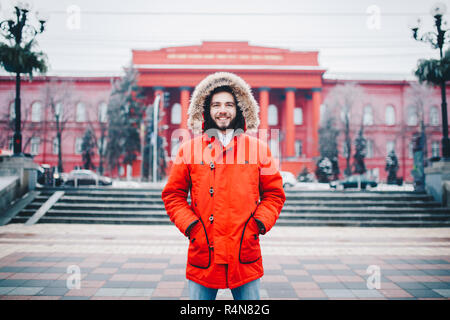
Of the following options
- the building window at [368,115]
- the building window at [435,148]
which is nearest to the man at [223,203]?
the building window at [368,115]

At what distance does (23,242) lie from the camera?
7.04m

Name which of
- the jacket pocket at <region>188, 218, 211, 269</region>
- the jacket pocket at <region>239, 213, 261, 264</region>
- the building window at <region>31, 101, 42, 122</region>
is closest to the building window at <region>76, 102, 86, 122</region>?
the building window at <region>31, 101, 42, 122</region>

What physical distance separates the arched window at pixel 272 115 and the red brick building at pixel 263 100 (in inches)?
18.0

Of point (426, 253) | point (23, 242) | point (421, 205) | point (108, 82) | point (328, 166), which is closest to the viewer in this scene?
point (426, 253)

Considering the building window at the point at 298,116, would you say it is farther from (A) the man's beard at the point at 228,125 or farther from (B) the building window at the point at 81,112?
(A) the man's beard at the point at 228,125

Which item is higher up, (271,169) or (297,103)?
(297,103)

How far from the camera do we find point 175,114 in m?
39.7

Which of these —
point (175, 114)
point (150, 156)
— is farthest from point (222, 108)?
point (175, 114)

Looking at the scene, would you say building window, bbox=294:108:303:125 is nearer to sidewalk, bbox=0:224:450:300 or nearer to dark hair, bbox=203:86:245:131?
sidewalk, bbox=0:224:450:300

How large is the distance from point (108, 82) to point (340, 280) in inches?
1561

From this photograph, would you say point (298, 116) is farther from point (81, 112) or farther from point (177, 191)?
point (177, 191)

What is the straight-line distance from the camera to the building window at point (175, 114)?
39562 millimetres
